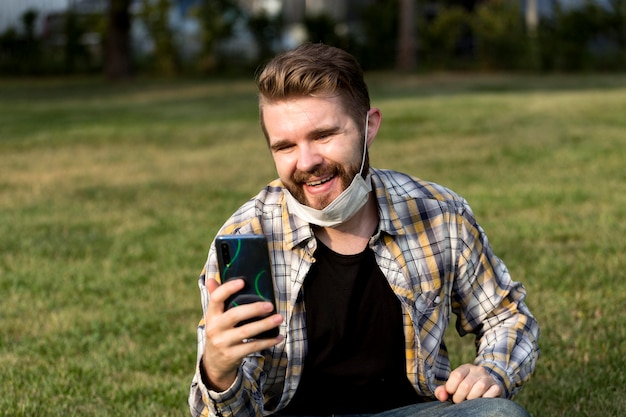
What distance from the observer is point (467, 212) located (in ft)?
11.1

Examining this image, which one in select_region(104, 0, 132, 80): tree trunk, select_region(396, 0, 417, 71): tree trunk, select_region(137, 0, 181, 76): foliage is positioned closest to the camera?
select_region(396, 0, 417, 71): tree trunk

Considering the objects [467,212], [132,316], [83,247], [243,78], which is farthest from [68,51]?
[467,212]

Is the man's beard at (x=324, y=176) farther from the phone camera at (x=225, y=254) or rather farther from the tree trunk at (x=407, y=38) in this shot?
the tree trunk at (x=407, y=38)

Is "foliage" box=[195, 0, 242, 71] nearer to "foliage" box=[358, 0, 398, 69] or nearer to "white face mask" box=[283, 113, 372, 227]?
"foliage" box=[358, 0, 398, 69]

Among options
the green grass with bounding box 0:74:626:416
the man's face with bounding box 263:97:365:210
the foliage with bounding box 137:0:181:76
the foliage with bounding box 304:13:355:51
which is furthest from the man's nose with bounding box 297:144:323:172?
the foliage with bounding box 137:0:181:76

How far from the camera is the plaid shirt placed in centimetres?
318

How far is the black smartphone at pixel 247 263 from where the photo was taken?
2760 millimetres

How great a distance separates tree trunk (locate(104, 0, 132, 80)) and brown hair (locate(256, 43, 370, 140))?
85.8 feet

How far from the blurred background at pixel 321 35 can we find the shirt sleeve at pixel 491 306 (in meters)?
24.2

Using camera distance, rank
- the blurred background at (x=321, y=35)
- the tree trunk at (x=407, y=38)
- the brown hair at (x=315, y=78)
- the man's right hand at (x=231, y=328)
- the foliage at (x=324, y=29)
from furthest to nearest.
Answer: the foliage at (x=324, y=29) → the tree trunk at (x=407, y=38) → the blurred background at (x=321, y=35) → the brown hair at (x=315, y=78) → the man's right hand at (x=231, y=328)

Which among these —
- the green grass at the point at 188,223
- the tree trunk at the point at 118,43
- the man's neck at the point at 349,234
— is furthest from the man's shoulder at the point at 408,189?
the tree trunk at the point at 118,43

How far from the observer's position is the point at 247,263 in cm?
277

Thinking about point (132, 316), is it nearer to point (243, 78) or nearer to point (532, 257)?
point (532, 257)

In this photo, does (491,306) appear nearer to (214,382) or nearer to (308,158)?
(308,158)
